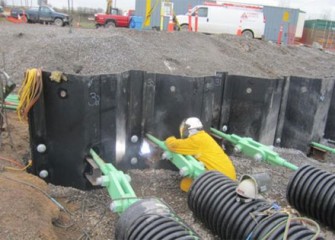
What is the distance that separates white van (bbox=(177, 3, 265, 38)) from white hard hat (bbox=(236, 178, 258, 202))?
24082 mm

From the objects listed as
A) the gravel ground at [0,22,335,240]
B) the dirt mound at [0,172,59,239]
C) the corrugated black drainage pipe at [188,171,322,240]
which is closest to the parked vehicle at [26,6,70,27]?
the gravel ground at [0,22,335,240]

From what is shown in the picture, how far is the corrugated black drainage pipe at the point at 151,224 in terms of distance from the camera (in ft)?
8.70

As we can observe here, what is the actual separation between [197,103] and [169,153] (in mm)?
1105

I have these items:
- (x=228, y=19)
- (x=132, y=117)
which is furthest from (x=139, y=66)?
(x=228, y=19)

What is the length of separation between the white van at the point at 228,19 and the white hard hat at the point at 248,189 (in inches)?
948

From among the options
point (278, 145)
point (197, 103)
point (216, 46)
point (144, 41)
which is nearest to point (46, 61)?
point (144, 41)

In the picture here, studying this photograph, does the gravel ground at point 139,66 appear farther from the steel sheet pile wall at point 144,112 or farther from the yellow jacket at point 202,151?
the yellow jacket at point 202,151

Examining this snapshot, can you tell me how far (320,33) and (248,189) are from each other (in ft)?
130

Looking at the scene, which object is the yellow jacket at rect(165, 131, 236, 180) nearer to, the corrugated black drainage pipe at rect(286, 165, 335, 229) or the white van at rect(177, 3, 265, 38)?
the corrugated black drainage pipe at rect(286, 165, 335, 229)

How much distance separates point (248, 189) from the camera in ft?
10.2

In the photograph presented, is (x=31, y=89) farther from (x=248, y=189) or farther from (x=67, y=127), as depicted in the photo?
(x=248, y=189)

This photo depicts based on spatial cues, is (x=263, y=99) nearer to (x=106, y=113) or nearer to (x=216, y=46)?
(x=106, y=113)

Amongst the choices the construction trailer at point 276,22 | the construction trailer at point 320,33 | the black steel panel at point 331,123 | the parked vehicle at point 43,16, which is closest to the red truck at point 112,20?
the parked vehicle at point 43,16

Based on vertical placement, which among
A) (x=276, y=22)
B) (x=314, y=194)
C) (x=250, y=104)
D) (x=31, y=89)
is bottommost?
(x=314, y=194)
